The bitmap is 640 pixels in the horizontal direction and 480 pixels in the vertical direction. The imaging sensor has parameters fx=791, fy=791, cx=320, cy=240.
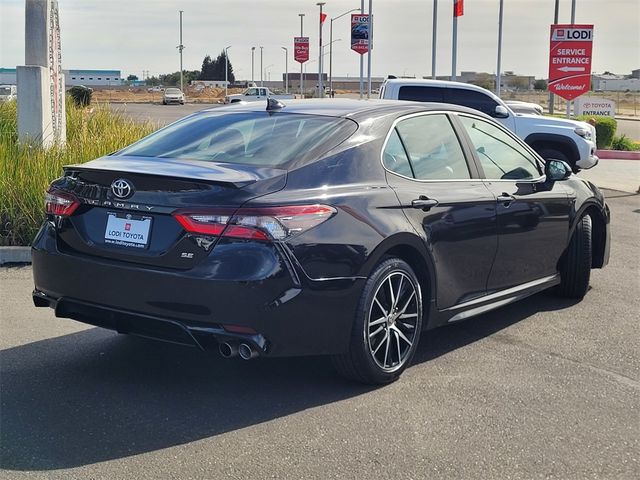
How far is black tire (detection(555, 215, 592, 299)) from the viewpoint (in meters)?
6.63

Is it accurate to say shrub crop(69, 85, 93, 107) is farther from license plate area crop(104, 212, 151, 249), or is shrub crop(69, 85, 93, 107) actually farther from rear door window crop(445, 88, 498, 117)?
license plate area crop(104, 212, 151, 249)

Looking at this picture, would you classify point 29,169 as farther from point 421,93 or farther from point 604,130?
point 604,130

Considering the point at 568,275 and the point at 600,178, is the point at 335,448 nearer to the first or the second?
the point at 568,275

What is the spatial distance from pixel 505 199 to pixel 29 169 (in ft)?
18.3

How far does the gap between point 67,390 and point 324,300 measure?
1.59 metres

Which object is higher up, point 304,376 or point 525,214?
point 525,214

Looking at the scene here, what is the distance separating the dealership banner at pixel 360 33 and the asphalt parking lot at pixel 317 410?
3169 centimetres

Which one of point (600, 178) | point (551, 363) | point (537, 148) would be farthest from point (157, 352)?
point (600, 178)

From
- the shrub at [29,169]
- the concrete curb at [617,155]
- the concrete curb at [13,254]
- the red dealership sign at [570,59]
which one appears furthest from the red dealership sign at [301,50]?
the concrete curb at [13,254]

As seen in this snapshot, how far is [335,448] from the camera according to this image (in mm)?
3830

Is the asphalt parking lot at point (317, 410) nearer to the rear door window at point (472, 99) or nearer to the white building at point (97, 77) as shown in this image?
the rear door window at point (472, 99)

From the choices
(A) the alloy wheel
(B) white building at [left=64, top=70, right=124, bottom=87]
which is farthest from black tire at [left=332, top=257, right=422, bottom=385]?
(B) white building at [left=64, top=70, right=124, bottom=87]

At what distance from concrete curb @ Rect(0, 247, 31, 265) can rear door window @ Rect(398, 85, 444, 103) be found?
860cm

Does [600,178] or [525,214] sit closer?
[525,214]
